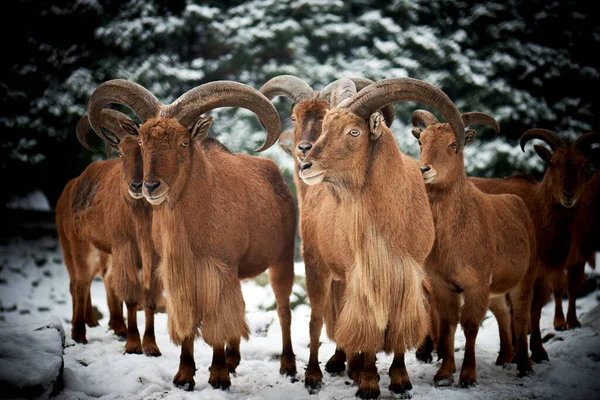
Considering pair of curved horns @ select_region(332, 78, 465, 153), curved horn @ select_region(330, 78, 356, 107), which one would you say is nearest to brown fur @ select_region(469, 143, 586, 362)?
pair of curved horns @ select_region(332, 78, 465, 153)

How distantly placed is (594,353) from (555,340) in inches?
55.1

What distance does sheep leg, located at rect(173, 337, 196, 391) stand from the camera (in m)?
5.72

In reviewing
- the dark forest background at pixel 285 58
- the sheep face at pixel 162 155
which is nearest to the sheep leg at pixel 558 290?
the dark forest background at pixel 285 58

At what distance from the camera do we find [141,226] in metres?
6.85

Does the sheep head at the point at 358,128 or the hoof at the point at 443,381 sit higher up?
the sheep head at the point at 358,128

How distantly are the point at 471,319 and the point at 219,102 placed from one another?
3443mm

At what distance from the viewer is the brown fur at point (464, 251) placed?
6.05 m

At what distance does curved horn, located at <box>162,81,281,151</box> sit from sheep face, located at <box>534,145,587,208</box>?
4346mm

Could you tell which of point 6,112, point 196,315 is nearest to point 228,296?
point 196,315

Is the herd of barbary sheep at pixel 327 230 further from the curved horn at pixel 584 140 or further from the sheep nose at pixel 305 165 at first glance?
the curved horn at pixel 584 140

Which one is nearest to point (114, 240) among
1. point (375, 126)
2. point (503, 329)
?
point (375, 126)

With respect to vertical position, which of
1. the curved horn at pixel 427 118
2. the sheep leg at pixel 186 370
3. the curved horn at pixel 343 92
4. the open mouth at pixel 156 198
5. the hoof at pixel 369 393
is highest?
the curved horn at pixel 343 92

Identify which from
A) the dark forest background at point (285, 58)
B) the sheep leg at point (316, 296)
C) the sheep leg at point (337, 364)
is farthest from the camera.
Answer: the dark forest background at point (285, 58)

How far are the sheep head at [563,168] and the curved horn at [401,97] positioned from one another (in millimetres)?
3126
